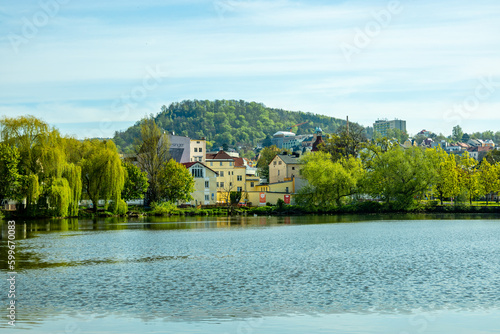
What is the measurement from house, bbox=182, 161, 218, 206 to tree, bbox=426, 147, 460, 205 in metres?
40.6

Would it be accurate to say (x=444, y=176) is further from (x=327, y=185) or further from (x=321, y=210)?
(x=321, y=210)

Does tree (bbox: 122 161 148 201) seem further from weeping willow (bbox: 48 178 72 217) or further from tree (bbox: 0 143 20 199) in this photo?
tree (bbox: 0 143 20 199)

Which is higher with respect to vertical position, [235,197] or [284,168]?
[284,168]

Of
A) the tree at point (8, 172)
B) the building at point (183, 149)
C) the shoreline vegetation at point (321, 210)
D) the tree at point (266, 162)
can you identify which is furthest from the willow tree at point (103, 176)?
the tree at point (266, 162)

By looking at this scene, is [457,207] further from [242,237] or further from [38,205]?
[38,205]

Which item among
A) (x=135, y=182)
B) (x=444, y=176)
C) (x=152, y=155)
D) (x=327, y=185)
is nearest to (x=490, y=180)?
(x=444, y=176)

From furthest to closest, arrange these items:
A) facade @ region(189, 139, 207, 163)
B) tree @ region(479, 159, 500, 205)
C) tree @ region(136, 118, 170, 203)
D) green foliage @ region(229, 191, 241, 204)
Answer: facade @ region(189, 139, 207, 163), green foliage @ region(229, 191, 241, 204), tree @ region(479, 159, 500, 205), tree @ region(136, 118, 170, 203)

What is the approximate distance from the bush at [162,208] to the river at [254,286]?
43739 mm

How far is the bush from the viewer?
8906 cm

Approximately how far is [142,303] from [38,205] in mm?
52501

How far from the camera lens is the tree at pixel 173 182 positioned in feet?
305

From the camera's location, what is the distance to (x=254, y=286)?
24.4 m

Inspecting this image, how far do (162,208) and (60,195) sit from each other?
23.7 metres

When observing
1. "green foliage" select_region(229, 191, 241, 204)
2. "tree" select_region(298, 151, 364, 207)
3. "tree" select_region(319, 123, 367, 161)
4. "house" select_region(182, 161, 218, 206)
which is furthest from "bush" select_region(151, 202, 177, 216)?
"tree" select_region(319, 123, 367, 161)
